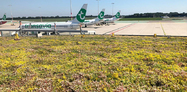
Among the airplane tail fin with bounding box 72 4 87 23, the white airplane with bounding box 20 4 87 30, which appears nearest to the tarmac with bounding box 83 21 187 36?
the airplane tail fin with bounding box 72 4 87 23

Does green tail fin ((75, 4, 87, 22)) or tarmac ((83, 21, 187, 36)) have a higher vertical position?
green tail fin ((75, 4, 87, 22))

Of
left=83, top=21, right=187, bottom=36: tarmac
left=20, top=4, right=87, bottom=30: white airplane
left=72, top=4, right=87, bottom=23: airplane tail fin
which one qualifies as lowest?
left=83, top=21, right=187, bottom=36: tarmac

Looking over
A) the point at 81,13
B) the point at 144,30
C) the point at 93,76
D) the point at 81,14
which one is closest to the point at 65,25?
the point at 81,14

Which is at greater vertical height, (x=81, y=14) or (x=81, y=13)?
(x=81, y=13)

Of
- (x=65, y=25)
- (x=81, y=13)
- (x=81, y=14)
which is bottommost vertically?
(x=65, y=25)

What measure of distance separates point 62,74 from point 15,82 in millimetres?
2586

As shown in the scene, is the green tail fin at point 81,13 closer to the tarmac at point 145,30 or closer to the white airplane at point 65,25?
the white airplane at point 65,25

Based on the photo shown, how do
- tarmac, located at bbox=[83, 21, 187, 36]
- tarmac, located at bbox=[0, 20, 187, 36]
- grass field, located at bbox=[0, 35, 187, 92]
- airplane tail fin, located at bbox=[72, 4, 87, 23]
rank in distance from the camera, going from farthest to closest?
airplane tail fin, located at bbox=[72, 4, 87, 23], tarmac, located at bbox=[0, 20, 187, 36], tarmac, located at bbox=[83, 21, 187, 36], grass field, located at bbox=[0, 35, 187, 92]

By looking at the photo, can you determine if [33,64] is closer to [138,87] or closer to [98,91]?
[98,91]

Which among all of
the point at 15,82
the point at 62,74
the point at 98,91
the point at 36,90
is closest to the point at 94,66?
the point at 62,74

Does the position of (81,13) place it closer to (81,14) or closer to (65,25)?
(81,14)

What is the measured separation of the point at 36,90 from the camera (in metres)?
6.84

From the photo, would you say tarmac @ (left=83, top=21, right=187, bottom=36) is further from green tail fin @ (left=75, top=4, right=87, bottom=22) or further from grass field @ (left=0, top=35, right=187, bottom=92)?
grass field @ (left=0, top=35, right=187, bottom=92)

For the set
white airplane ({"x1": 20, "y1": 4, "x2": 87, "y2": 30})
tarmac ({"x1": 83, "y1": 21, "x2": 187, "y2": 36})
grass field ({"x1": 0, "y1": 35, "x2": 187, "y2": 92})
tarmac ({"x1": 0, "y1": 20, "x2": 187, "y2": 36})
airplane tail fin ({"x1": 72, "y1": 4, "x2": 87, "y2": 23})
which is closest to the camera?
grass field ({"x1": 0, "y1": 35, "x2": 187, "y2": 92})
